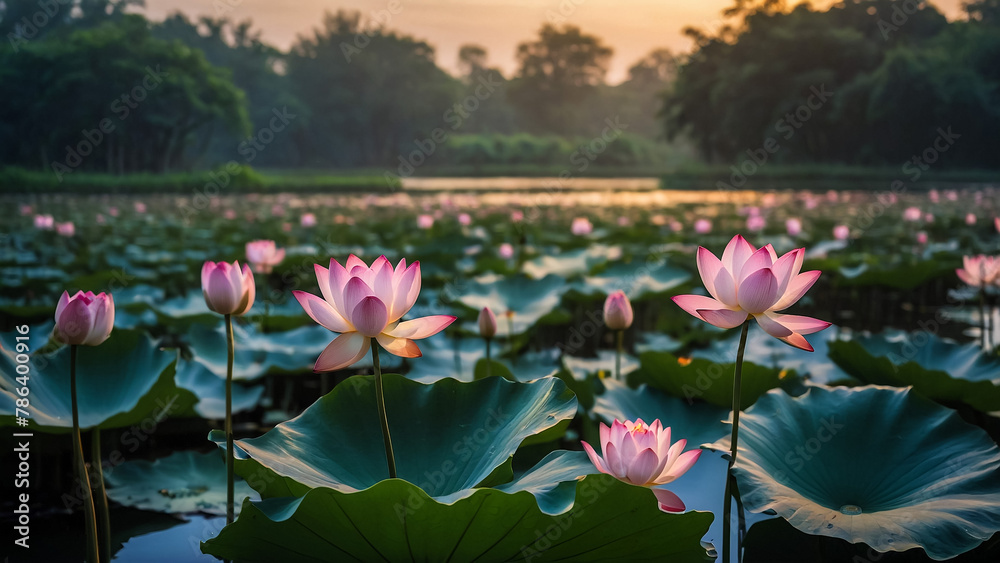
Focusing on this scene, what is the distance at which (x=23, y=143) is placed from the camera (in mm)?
17828

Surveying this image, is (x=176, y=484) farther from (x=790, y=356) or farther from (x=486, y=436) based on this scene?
(x=790, y=356)

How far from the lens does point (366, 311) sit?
2.63 feet

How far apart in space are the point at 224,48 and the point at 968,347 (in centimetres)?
4051

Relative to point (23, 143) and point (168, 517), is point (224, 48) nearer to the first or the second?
point (23, 143)

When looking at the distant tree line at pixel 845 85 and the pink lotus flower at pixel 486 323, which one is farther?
the distant tree line at pixel 845 85

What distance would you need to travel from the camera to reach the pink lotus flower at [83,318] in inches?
38.7

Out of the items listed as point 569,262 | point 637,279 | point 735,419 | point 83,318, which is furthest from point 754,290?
point 569,262

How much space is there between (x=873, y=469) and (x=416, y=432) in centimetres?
73

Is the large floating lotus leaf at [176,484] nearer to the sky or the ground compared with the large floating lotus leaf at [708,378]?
nearer to the ground

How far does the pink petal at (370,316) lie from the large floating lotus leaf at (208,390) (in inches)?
39.2

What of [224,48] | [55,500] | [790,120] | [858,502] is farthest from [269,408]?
[224,48]

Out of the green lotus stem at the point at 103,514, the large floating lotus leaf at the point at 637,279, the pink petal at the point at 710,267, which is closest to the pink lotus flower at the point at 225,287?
the green lotus stem at the point at 103,514

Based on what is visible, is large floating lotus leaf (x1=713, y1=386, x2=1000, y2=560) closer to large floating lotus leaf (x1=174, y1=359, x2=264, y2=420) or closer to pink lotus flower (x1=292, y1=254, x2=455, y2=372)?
pink lotus flower (x1=292, y1=254, x2=455, y2=372)

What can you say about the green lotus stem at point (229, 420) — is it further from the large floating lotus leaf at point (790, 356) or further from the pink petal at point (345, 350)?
the large floating lotus leaf at point (790, 356)
